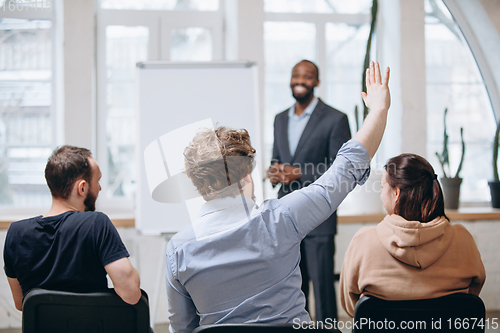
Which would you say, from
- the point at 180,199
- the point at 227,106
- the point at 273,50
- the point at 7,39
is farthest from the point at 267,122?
the point at 7,39

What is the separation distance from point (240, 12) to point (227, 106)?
4.42ft

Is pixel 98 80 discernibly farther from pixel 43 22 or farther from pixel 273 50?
pixel 273 50

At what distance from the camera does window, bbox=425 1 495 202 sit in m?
3.47

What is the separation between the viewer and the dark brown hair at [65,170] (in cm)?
128

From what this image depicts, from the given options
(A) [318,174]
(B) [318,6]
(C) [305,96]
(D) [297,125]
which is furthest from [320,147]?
(B) [318,6]

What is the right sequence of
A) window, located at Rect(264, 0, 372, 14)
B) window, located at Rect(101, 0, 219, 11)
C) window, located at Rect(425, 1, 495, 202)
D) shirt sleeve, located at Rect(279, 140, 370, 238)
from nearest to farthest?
1. shirt sleeve, located at Rect(279, 140, 370, 238)
2. window, located at Rect(101, 0, 219, 11)
3. window, located at Rect(264, 0, 372, 14)
4. window, located at Rect(425, 1, 495, 202)

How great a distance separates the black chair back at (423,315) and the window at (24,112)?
280 cm

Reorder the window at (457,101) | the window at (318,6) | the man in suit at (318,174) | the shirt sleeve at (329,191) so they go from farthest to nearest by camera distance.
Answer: the window at (457,101), the window at (318,6), the man in suit at (318,174), the shirt sleeve at (329,191)

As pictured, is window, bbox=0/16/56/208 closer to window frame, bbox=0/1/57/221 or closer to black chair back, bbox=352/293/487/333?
window frame, bbox=0/1/57/221

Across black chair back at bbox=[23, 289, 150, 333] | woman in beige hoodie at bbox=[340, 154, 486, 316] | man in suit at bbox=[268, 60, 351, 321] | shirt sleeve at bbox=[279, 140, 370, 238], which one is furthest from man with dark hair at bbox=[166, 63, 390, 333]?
man in suit at bbox=[268, 60, 351, 321]

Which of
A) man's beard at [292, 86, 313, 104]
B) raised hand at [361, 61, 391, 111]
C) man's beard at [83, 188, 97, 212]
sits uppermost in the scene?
man's beard at [292, 86, 313, 104]

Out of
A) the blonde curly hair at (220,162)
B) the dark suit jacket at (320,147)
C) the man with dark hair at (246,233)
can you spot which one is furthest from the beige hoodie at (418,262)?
the dark suit jacket at (320,147)

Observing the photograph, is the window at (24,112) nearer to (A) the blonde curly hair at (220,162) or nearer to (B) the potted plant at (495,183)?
(A) the blonde curly hair at (220,162)

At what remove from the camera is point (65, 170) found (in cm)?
130
